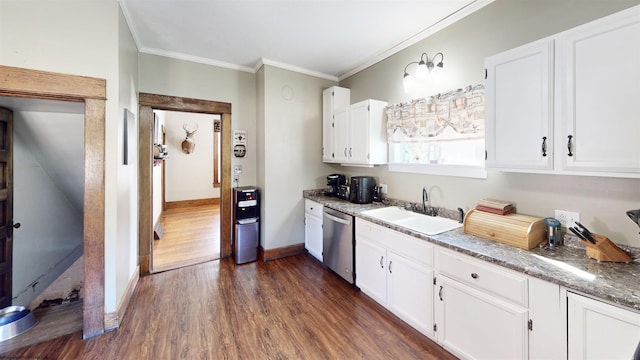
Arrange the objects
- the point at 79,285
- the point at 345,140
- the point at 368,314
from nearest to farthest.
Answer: the point at 368,314 < the point at 79,285 < the point at 345,140

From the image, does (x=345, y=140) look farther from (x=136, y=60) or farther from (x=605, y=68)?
(x=136, y=60)

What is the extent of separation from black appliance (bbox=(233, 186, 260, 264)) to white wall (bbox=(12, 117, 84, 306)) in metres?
1.88

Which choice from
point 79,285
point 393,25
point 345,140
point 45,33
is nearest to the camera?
point 45,33

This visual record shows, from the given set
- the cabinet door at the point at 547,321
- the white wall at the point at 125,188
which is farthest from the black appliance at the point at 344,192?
the white wall at the point at 125,188

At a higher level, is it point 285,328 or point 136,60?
point 136,60

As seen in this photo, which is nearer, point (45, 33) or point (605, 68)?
point (605, 68)

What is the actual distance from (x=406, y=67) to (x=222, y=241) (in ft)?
10.9

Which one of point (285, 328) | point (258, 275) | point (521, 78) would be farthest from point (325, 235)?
point (521, 78)

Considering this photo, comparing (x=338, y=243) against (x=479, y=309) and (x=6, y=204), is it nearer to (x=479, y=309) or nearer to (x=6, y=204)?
(x=479, y=309)

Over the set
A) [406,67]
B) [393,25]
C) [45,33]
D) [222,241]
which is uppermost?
[393,25]

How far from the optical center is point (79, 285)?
3.08m

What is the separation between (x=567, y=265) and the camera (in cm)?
137

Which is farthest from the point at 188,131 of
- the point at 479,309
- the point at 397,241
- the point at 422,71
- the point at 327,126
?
the point at 479,309

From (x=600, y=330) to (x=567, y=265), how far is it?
12.7 inches
